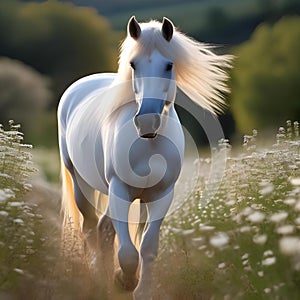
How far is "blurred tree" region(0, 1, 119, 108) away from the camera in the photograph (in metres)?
9.59

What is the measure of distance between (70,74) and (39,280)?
21.9 ft

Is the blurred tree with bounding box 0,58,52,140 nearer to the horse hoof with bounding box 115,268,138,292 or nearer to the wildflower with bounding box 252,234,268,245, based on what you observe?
the horse hoof with bounding box 115,268,138,292

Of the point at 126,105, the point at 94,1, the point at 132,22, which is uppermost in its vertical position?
the point at 94,1

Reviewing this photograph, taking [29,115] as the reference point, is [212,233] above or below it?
below

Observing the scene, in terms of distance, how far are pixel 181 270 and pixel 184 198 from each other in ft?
4.27

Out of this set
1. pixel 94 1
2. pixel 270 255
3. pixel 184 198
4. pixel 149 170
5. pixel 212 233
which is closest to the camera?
pixel 270 255

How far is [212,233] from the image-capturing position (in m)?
3.92

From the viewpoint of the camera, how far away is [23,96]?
8938mm

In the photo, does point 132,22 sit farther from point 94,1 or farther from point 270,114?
point 94,1

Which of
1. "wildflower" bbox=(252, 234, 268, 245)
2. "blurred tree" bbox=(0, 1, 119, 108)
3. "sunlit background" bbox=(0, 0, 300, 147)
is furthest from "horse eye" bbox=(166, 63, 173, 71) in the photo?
"blurred tree" bbox=(0, 1, 119, 108)

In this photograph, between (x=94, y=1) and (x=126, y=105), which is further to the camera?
(x=94, y=1)

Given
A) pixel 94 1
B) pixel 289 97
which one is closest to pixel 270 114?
pixel 289 97

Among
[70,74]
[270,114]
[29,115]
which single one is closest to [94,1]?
[70,74]

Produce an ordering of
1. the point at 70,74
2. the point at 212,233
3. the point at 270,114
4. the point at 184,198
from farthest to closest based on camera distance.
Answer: the point at 70,74 < the point at 270,114 < the point at 184,198 < the point at 212,233
